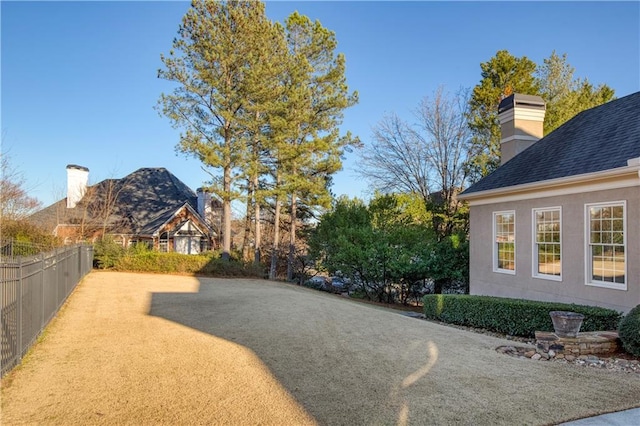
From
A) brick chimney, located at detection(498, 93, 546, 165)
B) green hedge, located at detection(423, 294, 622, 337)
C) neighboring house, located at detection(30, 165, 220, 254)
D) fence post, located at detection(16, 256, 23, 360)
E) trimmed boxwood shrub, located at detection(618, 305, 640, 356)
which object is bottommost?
green hedge, located at detection(423, 294, 622, 337)

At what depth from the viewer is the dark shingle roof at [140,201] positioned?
23.3m

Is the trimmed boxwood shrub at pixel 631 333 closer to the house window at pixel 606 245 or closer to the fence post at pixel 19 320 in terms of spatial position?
the house window at pixel 606 245

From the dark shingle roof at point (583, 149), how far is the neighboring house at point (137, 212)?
1941 cm

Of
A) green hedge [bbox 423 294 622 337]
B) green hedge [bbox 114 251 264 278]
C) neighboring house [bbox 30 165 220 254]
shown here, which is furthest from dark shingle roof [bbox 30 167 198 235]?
green hedge [bbox 423 294 622 337]

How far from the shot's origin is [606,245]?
28.0 ft

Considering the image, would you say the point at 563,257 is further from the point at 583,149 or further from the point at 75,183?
the point at 75,183

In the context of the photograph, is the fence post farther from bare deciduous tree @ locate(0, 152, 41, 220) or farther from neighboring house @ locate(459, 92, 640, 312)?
bare deciduous tree @ locate(0, 152, 41, 220)

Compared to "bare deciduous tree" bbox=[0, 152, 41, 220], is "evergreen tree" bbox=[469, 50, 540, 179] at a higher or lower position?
higher

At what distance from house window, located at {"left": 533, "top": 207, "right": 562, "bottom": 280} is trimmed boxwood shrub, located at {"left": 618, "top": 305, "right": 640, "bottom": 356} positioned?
3621 millimetres

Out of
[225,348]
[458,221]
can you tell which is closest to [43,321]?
[225,348]

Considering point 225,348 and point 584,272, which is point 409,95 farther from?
point 225,348

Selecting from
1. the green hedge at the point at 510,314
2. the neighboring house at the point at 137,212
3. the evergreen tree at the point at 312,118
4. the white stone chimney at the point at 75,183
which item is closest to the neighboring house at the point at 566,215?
the green hedge at the point at 510,314

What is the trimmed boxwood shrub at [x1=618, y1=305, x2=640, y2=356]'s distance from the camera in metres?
5.98

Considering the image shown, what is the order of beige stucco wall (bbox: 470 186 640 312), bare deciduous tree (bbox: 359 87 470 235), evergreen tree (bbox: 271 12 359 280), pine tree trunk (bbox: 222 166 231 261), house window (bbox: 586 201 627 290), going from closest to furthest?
beige stucco wall (bbox: 470 186 640 312) < house window (bbox: 586 201 627 290) < pine tree trunk (bbox: 222 166 231 261) < evergreen tree (bbox: 271 12 359 280) < bare deciduous tree (bbox: 359 87 470 235)
